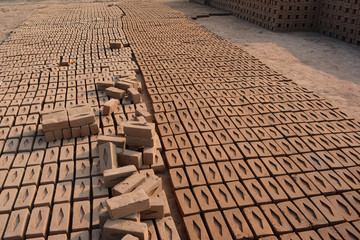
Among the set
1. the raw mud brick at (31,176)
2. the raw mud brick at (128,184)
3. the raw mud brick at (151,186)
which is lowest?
the raw mud brick at (31,176)

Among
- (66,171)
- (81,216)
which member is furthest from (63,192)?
(81,216)

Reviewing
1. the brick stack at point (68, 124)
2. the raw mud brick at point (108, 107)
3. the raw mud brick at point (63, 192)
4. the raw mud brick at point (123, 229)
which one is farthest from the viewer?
the raw mud brick at point (108, 107)

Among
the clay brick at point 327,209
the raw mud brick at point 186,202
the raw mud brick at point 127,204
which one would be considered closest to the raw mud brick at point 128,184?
the raw mud brick at point 127,204

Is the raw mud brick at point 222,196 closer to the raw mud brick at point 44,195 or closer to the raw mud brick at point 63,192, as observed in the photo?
the raw mud brick at point 63,192

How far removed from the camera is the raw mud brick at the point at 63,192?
3.63m

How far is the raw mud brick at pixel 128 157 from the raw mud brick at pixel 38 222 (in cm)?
118

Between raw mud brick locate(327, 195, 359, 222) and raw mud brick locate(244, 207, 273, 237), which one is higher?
raw mud brick locate(327, 195, 359, 222)

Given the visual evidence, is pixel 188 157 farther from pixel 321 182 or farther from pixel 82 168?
pixel 321 182

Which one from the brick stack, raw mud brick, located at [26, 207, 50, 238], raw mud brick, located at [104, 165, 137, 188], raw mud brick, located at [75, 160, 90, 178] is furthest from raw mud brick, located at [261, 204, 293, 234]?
the brick stack

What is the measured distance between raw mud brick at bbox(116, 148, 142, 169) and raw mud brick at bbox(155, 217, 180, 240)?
3.41 ft

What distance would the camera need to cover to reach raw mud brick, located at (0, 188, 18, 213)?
3.47 meters

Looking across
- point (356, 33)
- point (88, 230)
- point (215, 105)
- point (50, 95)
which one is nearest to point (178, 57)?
Result: point (215, 105)

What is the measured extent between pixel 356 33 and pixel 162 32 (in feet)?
26.0

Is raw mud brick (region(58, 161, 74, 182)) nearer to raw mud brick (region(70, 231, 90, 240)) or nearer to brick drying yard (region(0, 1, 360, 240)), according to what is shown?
brick drying yard (region(0, 1, 360, 240))
